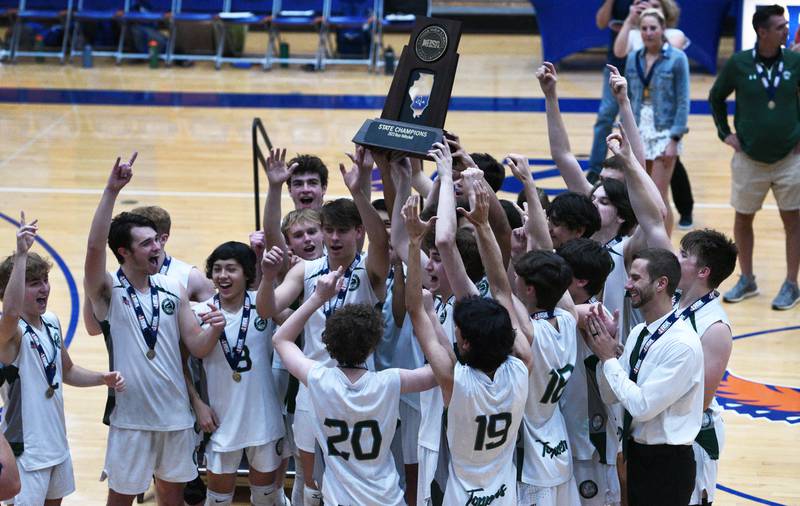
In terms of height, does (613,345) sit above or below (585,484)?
above

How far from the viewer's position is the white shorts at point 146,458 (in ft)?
14.6

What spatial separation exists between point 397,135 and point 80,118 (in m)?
9.78

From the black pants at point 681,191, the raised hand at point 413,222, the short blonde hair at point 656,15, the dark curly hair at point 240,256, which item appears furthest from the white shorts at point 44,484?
the black pants at point 681,191

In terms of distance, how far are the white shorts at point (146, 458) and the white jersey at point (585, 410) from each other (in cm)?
155

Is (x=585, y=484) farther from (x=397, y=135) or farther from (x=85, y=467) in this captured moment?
(x=85, y=467)

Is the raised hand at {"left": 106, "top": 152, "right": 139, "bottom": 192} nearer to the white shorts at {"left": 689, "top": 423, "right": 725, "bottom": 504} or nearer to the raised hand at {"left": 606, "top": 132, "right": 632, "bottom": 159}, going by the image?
the raised hand at {"left": 606, "top": 132, "right": 632, "bottom": 159}

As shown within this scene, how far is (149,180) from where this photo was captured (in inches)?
430

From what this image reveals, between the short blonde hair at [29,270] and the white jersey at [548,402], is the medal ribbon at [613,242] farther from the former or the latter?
the short blonde hair at [29,270]

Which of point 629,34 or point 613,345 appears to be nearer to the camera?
point 613,345

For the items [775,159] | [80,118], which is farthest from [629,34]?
[80,118]

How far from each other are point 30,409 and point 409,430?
1522mm

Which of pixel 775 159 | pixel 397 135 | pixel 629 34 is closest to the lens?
pixel 397 135

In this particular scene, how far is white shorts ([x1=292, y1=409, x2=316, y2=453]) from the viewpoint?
177 inches

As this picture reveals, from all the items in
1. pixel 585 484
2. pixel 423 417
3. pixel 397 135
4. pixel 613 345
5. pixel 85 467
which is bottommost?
pixel 85 467
